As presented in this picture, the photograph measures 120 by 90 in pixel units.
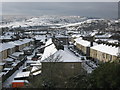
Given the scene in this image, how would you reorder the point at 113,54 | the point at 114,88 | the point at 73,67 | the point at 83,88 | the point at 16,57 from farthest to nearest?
the point at 16,57, the point at 113,54, the point at 73,67, the point at 83,88, the point at 114,88

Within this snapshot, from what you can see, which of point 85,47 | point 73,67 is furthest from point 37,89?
point 85,47

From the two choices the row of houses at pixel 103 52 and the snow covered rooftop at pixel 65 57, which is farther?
the row of houses at pixel 103 52

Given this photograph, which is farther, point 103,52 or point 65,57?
point 103,52

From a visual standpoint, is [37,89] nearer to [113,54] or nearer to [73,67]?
[73,67]

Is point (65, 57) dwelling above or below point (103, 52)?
above

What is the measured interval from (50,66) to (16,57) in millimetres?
22739

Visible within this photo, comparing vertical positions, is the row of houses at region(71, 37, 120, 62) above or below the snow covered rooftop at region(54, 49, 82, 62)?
below

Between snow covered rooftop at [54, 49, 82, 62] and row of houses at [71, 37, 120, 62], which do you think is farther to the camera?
row of houses at [71, 37, 120, 62]

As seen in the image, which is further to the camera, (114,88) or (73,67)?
(73,67)

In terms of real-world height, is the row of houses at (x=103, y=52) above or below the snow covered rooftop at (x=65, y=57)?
below

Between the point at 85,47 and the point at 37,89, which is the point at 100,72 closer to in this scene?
the point at 37,89

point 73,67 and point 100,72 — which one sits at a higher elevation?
point 100,72

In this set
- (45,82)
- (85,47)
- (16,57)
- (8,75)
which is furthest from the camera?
(85,47)

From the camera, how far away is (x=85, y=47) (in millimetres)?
53344
